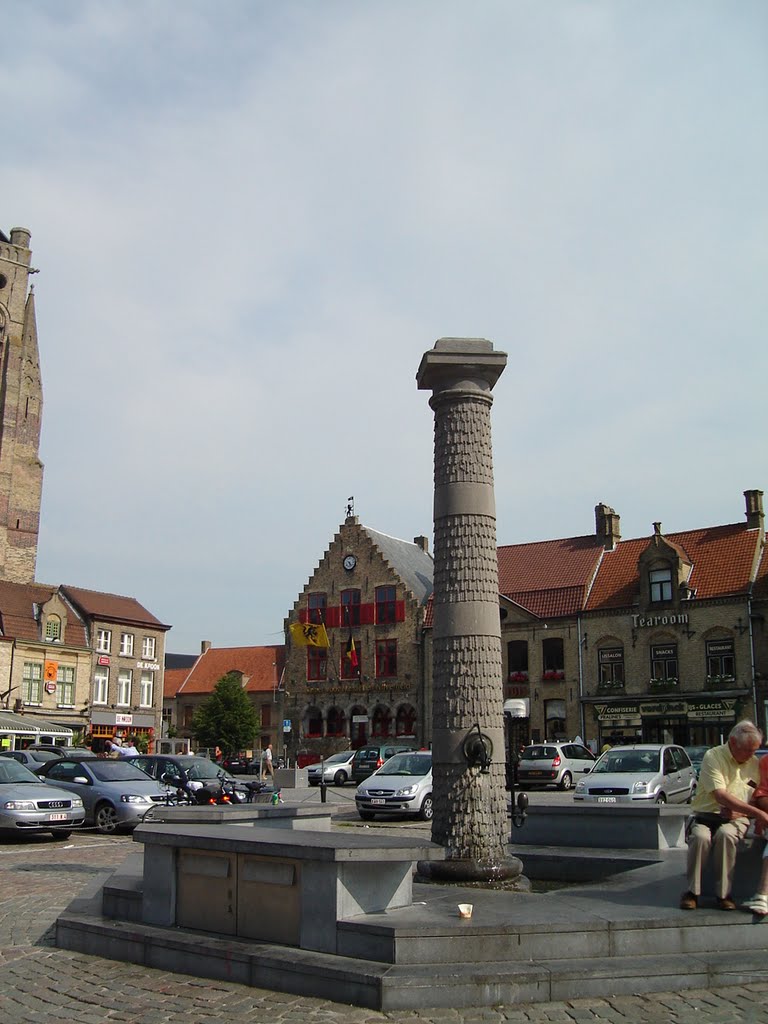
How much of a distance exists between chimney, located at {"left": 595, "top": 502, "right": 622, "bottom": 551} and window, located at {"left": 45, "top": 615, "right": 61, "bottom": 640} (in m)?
30.0

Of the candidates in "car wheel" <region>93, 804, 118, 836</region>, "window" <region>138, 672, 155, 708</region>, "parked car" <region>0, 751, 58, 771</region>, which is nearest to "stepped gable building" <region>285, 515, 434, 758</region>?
"window" <region>138, 672, 155, 708</region>

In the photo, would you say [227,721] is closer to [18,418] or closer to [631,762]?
[18,418]

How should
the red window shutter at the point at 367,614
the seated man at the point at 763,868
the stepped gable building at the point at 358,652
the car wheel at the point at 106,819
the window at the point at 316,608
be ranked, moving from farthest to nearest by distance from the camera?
the window at the point at 316,608, the red window shutter at the point at 367,614, the stepped gable building at the point at 358,652, the car wheel at the point at 106,819, the seated man at the point at 763,868

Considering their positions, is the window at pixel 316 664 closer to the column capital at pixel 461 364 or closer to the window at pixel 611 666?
the window at pixel 611 666

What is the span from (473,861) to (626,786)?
39.4 feet

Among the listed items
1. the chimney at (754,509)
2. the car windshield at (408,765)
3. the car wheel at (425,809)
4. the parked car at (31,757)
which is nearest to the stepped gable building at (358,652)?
the chimney at (754,509)

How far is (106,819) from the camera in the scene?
66.2ft

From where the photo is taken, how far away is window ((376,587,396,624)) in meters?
53.4

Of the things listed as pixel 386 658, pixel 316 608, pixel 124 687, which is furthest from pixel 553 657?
pixel 124 687

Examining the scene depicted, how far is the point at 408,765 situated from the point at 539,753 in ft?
26.1

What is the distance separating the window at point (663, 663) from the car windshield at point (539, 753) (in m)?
13.4

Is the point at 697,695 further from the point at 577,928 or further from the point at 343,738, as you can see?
the point at 577,928

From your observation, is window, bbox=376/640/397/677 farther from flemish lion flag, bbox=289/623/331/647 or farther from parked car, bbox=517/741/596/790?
parked car, bbox=517/741/596/790

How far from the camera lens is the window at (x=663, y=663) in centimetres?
4300
